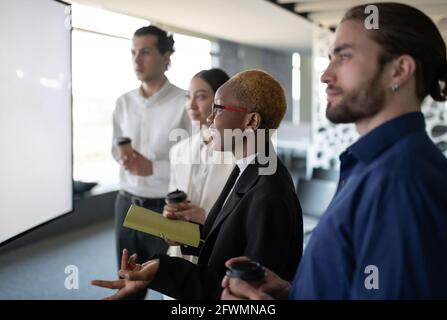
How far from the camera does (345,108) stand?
0.91m

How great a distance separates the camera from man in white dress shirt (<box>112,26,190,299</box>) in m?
2.20

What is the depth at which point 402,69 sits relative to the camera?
0.87 meters

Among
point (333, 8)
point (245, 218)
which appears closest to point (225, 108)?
point (245, 218)

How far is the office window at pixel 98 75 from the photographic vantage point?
3.85m

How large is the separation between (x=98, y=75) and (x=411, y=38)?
3949 millimetres

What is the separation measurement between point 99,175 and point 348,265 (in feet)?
17.0

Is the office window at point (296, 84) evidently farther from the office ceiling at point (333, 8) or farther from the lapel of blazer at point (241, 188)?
the lapel of blazer at point (241, 188)

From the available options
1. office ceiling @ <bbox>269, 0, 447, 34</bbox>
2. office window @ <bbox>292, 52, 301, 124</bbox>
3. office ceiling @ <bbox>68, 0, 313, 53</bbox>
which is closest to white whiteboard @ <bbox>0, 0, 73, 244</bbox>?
office ceiling @ <bbox>68, 0, 313, 53</bbox>

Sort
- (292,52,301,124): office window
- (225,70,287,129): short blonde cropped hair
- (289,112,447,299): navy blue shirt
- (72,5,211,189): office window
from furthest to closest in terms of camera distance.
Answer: (292,52,301,124): office window
(72,5,211,189): office window
(225,70,287,129): short blonde cropped hair
(289,112,447,299): navy blue shirt

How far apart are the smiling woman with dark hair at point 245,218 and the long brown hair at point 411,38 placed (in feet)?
1.42

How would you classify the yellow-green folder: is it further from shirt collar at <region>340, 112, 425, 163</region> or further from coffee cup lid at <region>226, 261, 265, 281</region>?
shirt collar at <region>340, 112, 425, 163</region>

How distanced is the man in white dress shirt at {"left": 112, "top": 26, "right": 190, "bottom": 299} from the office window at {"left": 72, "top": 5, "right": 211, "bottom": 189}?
0.60 metres
